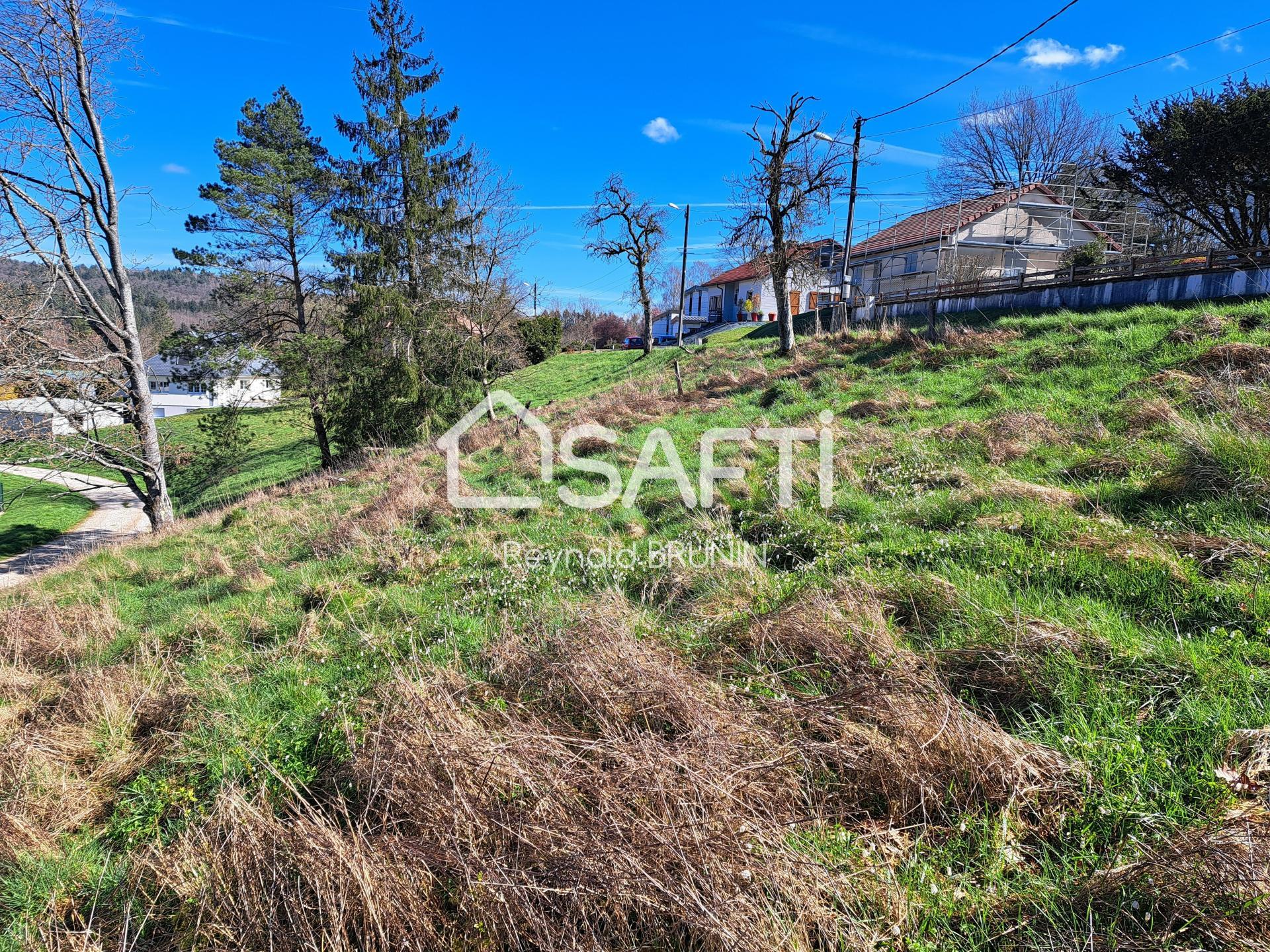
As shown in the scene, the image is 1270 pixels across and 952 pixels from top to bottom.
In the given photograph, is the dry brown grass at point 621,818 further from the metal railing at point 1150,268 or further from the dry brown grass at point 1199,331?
the metal railing at point 1150,268

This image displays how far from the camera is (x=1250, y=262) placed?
10766 mm

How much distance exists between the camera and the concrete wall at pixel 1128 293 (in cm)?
1072

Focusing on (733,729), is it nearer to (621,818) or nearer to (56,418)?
(621,818)

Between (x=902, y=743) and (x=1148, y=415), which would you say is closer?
(x=902, y=743)

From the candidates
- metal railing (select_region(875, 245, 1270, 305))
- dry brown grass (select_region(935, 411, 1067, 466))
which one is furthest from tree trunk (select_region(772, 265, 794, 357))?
dry brown grass (select_region(935, 411, 1067, 466))

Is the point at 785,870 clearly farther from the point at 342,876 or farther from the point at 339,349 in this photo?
the point at 339,349

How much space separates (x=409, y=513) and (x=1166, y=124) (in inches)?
1136

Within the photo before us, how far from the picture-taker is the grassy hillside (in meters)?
2.13

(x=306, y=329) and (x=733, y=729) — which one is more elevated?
(x=306, y=329)

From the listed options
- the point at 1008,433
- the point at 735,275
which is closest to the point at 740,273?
the point at 735,275

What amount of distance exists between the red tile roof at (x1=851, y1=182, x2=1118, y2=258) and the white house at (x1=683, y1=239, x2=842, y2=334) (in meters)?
2.44

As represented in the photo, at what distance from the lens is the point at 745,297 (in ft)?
155

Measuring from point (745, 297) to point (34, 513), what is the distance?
4409 centimetres

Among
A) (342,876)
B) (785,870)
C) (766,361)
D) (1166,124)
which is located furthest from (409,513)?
(1166,124)
